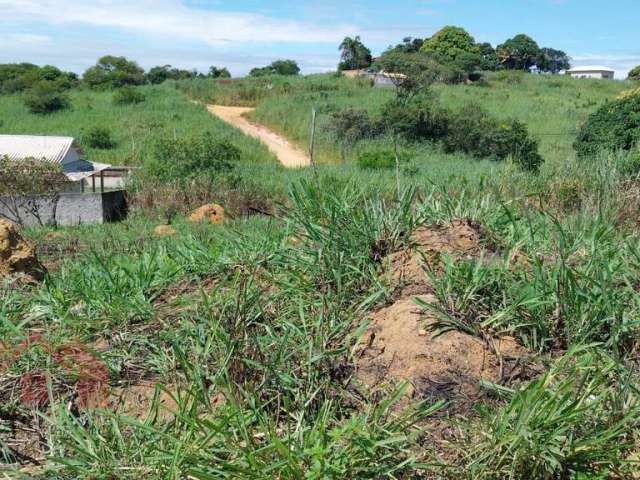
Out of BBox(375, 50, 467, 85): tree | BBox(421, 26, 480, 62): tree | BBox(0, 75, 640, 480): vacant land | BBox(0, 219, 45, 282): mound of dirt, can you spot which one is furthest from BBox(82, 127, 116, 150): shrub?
BBox(421, 26, 480, 62): tree

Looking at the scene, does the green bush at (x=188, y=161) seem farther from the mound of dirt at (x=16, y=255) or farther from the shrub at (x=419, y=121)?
the shrub at (x=419, y=121)

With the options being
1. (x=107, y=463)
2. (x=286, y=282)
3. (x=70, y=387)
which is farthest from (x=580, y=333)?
(x=70, y=387)

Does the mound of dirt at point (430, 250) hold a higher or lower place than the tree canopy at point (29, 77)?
lower

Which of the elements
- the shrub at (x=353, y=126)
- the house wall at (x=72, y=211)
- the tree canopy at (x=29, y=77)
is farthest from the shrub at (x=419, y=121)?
the tree canopy at (x=29, y=77)

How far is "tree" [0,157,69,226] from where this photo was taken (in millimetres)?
13445

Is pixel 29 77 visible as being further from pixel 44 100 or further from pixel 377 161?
pixel 377 161

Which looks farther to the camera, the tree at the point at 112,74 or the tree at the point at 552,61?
the tree at the point at 552,61

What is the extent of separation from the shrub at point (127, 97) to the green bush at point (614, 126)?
83.3ft

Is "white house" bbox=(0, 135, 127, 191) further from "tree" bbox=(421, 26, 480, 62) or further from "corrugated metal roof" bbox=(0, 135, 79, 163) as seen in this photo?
"tree" bbox=(421, 26, 480, 62)

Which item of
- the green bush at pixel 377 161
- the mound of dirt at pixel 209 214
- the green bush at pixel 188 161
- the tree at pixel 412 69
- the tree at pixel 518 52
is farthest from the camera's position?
the tree at pixel 518 52

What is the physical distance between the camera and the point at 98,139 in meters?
29.2

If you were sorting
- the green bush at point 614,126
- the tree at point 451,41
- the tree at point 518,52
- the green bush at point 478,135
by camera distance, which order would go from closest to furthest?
the green bush at point 614,126 < the green bush at point 478,135 < the tree at point 451,41 < the tree at point 518,52

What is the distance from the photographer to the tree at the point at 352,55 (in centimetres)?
6575

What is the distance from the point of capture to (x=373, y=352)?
2.70 metres
